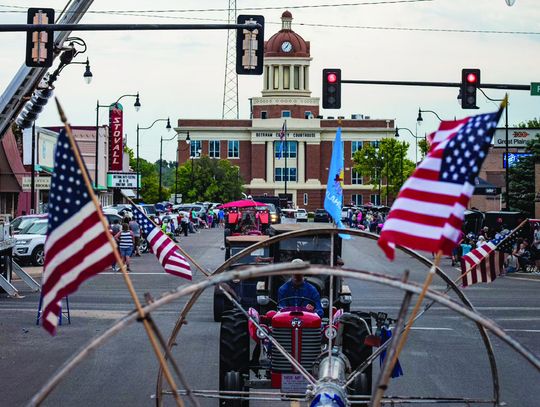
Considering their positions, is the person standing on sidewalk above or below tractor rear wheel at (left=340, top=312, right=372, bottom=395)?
below

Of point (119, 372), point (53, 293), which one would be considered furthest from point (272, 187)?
point (53, 293)

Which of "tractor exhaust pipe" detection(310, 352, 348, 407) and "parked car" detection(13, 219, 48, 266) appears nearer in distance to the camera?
"tractor exhaust pipe" detection(310, 352, 348, 407)

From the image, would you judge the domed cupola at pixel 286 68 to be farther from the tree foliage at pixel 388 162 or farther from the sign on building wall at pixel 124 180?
the sign on building wall at pixel 124 180

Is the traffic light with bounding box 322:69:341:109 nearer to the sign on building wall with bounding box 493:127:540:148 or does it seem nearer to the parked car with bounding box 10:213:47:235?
the parked car with bounding box 10:213:47:235

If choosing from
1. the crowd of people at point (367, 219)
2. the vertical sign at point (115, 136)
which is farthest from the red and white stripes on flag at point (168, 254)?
the vertical sign at point (115, 136)

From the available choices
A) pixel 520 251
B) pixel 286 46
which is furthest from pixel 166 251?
pixel 286 46

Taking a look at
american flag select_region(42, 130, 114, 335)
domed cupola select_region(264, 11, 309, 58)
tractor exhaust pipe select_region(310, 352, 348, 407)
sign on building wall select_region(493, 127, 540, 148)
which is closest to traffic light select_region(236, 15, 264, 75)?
tractor exhaust pipe select_region(310, 352, 348, 407)

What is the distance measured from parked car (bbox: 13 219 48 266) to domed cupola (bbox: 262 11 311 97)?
104m

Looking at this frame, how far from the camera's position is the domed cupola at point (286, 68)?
140500mm

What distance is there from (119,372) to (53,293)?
8.81 m

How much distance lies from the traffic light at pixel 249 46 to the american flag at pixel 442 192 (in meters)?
15.8

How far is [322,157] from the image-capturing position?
441 ft

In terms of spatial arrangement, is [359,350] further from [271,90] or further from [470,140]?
[271,90]

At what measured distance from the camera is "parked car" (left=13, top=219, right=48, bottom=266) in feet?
119
